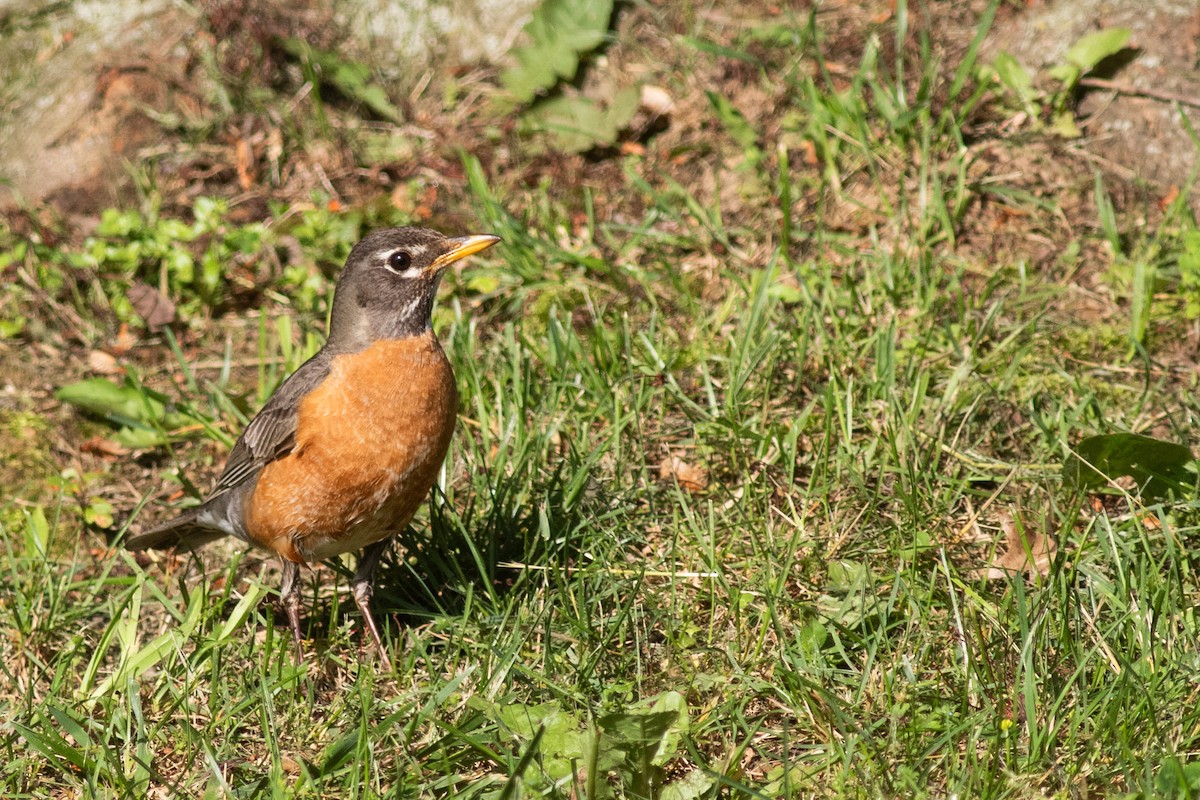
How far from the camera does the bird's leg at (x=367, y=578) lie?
4.30m

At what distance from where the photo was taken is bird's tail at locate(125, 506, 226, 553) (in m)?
4.77

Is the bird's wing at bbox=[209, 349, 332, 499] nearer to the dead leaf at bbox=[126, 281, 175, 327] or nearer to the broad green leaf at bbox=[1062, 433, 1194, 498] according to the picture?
the dead leaf at bbox=[126, 281, 175, 327]

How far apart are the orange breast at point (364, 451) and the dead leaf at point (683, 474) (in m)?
0.98

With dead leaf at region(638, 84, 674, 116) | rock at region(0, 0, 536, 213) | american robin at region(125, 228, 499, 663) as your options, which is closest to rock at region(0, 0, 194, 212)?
rock at region(0, 0, 536, 213)

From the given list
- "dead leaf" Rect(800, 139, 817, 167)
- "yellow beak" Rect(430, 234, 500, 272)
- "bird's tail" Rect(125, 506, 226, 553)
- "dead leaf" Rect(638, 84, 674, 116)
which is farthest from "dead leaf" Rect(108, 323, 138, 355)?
"dead leaf" Rect(800, 139, 817, 167)

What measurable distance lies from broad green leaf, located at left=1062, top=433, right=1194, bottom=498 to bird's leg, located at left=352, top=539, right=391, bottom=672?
2.46m

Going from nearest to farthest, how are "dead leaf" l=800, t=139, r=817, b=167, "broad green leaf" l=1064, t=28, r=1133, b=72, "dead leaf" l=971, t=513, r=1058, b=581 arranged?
"dead leaf" l=971, t=513, r=1058, b=581
"broad green leaf" l=1064, t=28, r=1133, b=72
"dead leaf" l=800, t=139, r=817, b=167

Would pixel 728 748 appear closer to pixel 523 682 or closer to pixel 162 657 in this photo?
pixel 523 682

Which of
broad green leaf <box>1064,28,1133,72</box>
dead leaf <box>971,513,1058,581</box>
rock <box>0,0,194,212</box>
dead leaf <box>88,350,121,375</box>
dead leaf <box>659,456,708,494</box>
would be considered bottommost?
dead leaf <box>971,513,1058,581</box>

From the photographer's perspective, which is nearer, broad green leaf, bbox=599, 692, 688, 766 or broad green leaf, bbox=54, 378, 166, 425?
broad green leaf, bbox=599, 692, 688, 766

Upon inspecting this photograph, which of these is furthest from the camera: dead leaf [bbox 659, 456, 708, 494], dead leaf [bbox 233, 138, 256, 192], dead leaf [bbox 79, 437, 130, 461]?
dead leaf [bbox 233, 138, 256, 192]

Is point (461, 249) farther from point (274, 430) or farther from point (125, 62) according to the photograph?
point (125, 62)

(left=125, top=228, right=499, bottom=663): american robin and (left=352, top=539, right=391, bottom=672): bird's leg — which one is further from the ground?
(left=125, top=228, right=499, bottom=663): american robin

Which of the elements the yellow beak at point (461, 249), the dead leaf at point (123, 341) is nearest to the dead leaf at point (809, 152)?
the yellow beak at point (461, 249)
